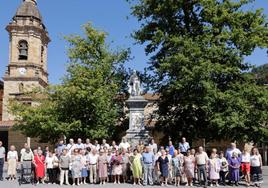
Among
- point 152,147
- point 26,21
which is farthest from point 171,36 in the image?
point 26,21

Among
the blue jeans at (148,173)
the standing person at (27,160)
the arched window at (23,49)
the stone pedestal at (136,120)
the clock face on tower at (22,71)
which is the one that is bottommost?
the blue jeans at (148,173)

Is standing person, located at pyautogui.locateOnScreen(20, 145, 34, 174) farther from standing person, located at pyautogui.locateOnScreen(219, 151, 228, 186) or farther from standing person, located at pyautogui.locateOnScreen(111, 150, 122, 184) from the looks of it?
standing person, located at pyautogui.locateOnScreen(219, 151, 228, 186)

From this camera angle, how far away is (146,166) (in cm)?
1697

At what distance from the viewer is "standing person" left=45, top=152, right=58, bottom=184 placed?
17391mm

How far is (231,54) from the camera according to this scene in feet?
80.9

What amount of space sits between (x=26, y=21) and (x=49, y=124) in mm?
26861

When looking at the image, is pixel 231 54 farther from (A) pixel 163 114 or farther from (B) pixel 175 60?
(A) pixel 163 114

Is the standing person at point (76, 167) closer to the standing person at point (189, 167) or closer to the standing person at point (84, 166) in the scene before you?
the standing person at point (84, 166)

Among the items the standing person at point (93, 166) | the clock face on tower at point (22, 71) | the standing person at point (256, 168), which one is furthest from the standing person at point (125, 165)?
the clock face on tower at point (22, 71)

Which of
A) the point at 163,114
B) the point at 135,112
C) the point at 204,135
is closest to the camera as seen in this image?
the point at 135,112

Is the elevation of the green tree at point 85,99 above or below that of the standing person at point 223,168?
above

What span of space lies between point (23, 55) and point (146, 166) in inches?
1492

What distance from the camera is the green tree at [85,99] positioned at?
2827cm

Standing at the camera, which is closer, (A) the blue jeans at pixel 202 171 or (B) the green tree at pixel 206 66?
(A) the blue jeans at pixel 202 171
